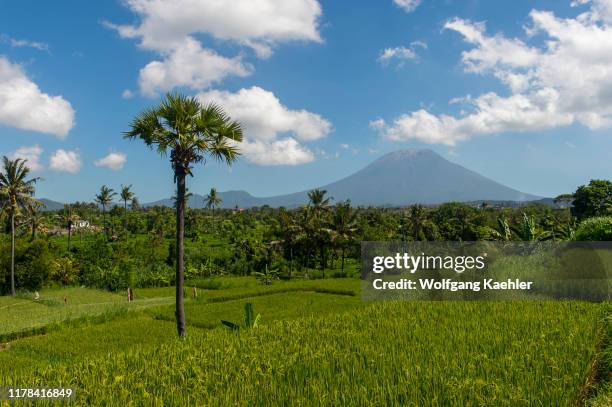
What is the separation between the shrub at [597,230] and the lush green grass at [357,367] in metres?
11.7

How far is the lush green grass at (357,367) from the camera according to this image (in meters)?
6.88

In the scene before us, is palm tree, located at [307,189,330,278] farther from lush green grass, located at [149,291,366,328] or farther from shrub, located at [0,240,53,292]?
shrub, located at [0,240,53,292]

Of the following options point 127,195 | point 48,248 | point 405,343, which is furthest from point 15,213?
point 127,195

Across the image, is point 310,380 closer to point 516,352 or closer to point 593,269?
point 516,352

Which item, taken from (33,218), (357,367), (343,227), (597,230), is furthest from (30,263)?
(597,230)

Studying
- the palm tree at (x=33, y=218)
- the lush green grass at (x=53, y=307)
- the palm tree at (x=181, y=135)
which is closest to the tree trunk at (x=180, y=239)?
the palm tree at (x=181, y=135)

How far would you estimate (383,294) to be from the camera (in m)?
29.1

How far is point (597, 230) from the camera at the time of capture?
23016 millimetres

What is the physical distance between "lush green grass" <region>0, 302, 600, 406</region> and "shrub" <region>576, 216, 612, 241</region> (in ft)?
38.5

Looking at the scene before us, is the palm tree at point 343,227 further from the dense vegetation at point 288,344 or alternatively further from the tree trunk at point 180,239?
the tree trunk at point 180,239

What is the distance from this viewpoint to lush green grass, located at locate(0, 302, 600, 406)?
22.6ft

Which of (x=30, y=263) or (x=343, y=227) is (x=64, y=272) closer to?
(x=30, y=263)

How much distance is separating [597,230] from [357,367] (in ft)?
66.2

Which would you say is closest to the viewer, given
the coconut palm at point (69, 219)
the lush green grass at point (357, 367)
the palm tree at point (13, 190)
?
the lush green grass at point (357, 367)
